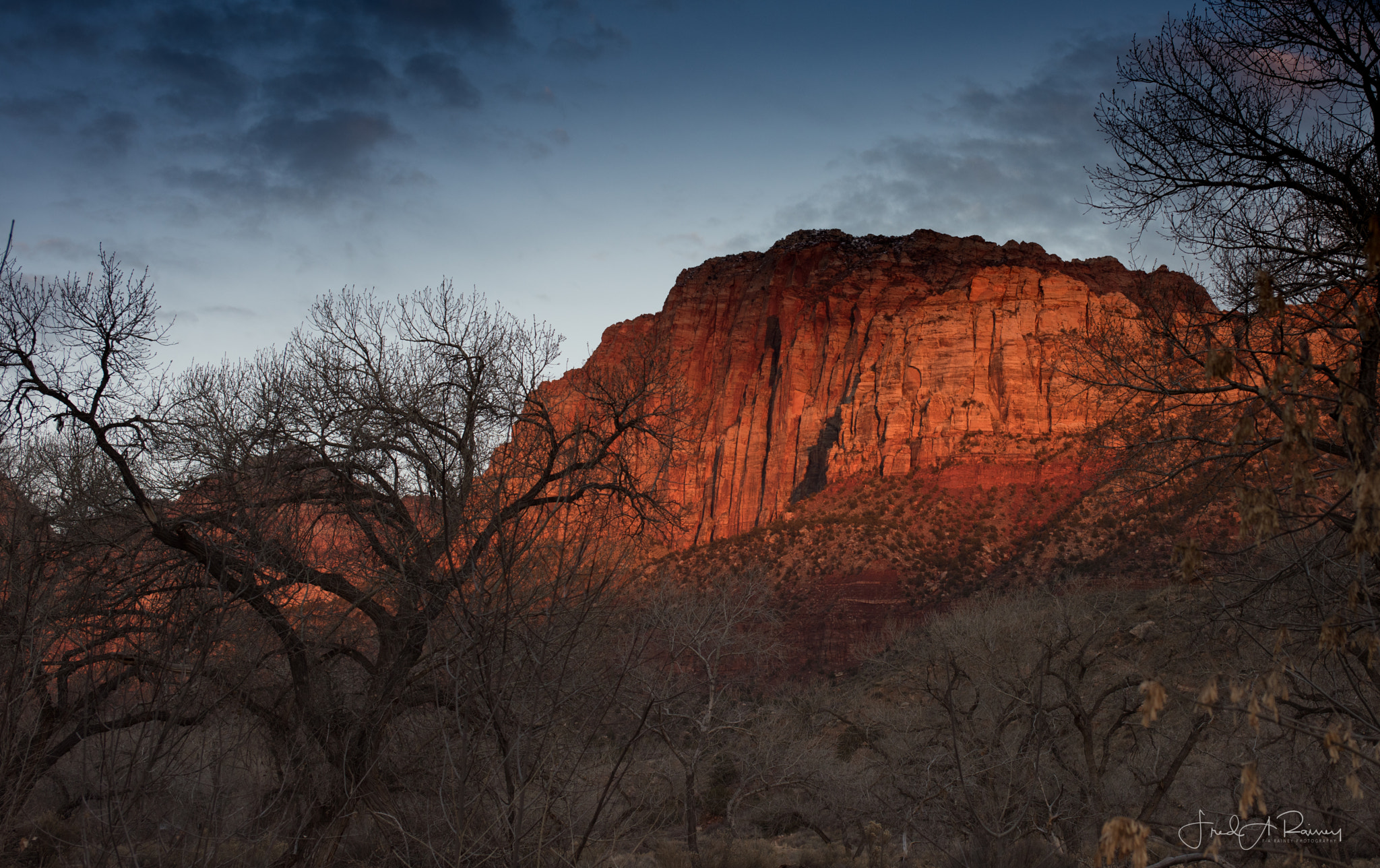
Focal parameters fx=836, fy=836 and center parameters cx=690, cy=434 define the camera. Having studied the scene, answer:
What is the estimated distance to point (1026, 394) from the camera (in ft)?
185

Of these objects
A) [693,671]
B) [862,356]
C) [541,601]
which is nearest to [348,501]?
[541,601]

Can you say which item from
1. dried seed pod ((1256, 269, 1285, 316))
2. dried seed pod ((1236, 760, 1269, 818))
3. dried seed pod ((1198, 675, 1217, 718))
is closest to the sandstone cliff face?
dried seed pod ((1256, 269, 1285, 316))

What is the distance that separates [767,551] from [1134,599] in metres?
24.2

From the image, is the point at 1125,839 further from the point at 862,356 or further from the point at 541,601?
the point at 862,356

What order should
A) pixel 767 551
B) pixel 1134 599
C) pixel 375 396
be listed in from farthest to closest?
pixel 767 551 → pixel 1134 599 → pixel 375 396

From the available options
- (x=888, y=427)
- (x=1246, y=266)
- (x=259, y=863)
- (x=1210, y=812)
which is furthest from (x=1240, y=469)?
(x=888, y=427)

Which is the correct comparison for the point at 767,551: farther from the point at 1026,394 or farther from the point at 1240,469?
the point at 1240,469

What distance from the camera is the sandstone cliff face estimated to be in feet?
186

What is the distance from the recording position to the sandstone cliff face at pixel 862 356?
2228 inches
